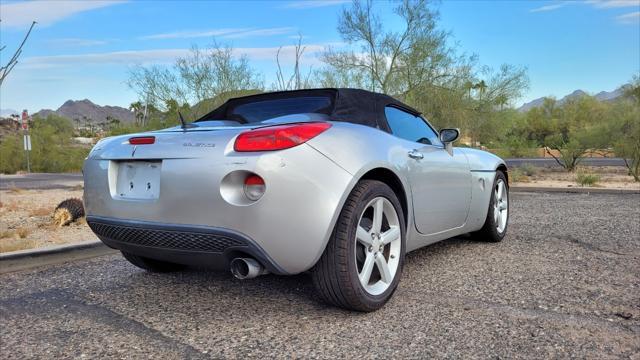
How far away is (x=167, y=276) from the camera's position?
14.4 feet

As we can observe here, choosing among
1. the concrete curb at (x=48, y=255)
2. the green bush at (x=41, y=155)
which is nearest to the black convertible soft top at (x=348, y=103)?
the concrete curb at (x=48, y=255)

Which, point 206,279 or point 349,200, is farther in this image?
point 206,279

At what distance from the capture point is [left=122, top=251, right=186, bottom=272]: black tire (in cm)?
421

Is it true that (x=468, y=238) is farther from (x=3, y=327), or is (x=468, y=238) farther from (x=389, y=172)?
(x=3, y=327)

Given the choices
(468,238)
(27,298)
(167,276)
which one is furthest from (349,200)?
(468,238)

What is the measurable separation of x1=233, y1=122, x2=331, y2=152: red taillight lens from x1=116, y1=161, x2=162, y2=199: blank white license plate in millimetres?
582

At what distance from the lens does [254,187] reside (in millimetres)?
2900

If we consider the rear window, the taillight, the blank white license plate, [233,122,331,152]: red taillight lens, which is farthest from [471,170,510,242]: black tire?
the blank white license plate

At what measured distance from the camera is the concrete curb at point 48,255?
15.4ft

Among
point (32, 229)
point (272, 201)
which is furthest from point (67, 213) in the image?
point (272, 201)

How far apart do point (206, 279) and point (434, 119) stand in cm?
1849

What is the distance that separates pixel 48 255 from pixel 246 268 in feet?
9.50

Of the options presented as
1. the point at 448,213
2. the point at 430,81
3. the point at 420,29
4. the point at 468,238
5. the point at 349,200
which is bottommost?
the point at 468,238

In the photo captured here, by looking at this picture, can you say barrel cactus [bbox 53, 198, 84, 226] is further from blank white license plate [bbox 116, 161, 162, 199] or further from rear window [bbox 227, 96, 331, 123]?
blank white license plate [bbox 116, 161, 162, 199]
